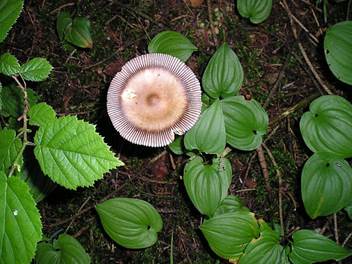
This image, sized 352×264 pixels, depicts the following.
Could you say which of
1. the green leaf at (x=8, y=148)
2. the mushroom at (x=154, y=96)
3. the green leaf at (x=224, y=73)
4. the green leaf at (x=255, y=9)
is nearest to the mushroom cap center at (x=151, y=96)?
the mushroom at (x=154, y=96)

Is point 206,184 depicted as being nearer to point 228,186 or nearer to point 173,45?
point 228,186

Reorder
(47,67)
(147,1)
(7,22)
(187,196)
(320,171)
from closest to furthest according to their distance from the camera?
(7,22), (47,67), (320,171), (187,196), (147,1)

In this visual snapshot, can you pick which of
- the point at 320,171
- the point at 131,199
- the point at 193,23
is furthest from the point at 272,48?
the point at 131,199

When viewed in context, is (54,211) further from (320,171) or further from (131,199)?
(320,171)

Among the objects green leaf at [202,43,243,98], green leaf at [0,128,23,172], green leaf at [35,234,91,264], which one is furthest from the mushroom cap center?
green leaf at [35,234,91,264]

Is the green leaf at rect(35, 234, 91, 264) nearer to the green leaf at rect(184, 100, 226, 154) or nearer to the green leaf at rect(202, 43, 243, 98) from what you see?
the green leaf at rect(184, 100, 226, 154)

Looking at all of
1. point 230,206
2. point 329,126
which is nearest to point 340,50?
point 329,126

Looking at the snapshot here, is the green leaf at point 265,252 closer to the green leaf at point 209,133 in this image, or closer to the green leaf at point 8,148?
the green leaf at point 209,133

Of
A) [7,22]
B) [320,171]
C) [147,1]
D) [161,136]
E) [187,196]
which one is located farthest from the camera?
[147,1]
